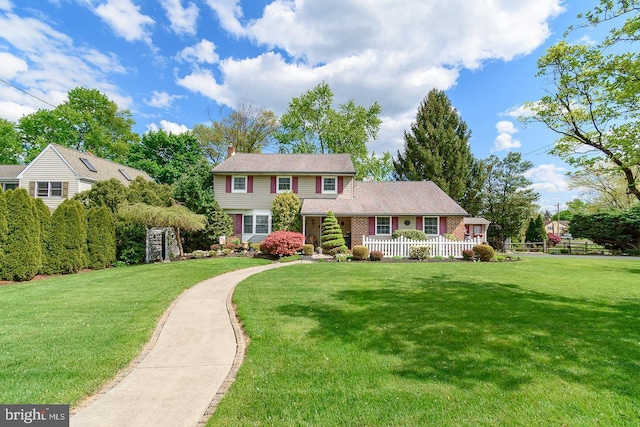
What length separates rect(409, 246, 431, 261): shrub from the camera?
50.5 feet

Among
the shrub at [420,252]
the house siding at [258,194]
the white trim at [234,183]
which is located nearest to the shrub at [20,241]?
the house siding at [258,194]

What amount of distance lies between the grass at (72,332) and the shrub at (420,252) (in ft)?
35.3

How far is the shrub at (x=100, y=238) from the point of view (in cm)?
1341

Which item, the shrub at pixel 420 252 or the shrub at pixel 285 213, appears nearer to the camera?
the shrub at pixel 420 252

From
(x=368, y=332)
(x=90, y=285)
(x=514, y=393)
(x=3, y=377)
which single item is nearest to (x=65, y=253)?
(x=90, y=285)

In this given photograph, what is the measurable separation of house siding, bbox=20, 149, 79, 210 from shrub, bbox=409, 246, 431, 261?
23.2 m

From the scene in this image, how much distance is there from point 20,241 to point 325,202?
48.5ft

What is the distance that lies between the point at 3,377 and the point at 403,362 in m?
4.63

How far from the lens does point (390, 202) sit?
2055cm

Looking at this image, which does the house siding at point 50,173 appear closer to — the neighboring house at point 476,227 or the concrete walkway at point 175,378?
the concrete walkway at point 175,378

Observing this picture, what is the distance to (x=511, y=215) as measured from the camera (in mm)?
28000

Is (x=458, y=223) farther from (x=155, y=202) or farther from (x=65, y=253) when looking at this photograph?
(x=65, y=253)

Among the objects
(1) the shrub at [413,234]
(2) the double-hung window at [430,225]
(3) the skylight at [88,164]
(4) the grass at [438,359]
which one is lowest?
(4) the grass at [438,359]

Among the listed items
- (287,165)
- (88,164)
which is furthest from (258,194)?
(88,164)
